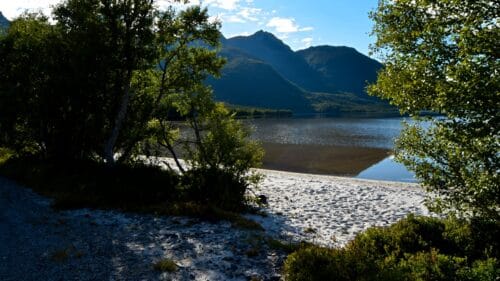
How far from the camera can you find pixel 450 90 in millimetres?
10000

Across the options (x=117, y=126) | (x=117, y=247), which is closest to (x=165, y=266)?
(x=117, y=247)

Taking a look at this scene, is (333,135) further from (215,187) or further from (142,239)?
(142,239)

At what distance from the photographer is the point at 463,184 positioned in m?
11.3

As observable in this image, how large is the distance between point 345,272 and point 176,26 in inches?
719

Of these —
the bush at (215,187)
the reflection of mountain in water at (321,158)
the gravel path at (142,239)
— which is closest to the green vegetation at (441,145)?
the gravel path at (142,239)

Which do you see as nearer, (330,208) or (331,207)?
(330,208)

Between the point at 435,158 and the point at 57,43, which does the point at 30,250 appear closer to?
the point at 435,158

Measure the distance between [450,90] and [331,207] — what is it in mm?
14994

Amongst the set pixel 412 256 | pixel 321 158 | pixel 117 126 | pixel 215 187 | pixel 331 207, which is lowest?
pixel 321 158

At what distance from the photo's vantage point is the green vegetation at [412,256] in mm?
9055

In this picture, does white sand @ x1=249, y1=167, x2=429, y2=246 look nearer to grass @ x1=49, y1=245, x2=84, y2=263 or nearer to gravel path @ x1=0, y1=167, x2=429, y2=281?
gravel path @ x1=0, y1=167, x2=429, y2=281

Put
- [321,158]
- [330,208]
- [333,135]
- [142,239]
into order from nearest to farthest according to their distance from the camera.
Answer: [142,239] < [330,208] < [321,158] < [333,135]

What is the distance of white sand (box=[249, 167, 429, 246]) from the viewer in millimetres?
17766

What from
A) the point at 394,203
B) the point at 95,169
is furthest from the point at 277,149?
the point at 95,169
